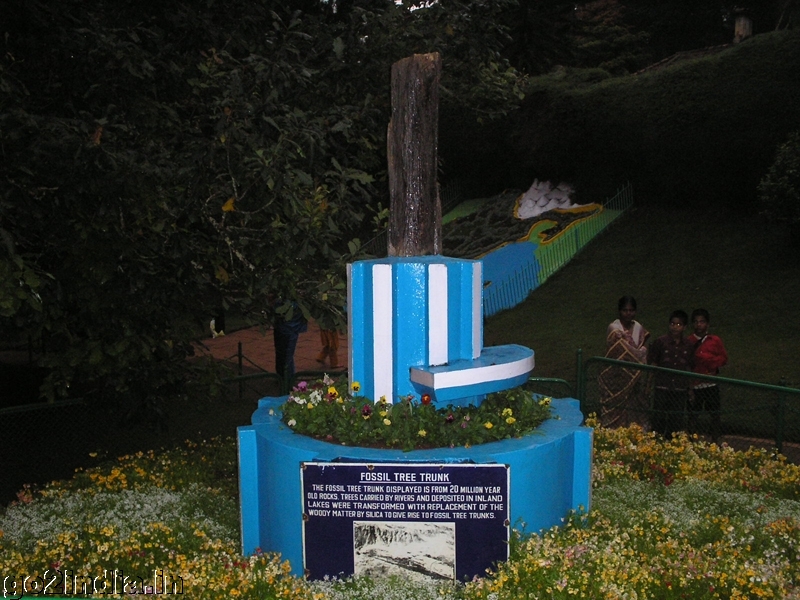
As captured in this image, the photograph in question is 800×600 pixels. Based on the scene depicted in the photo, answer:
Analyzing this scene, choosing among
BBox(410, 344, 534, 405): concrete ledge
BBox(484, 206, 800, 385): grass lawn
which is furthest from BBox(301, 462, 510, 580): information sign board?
BBox(484, 206, 800, 385): grass lawn

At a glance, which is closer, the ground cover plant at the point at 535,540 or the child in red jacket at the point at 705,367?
the ground cover plant at the point at 535,540

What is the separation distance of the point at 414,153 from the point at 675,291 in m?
14.5

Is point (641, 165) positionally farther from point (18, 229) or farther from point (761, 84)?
point (18, 229)

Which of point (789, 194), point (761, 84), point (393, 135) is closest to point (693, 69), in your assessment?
point (761, 84)

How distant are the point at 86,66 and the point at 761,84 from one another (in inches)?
696

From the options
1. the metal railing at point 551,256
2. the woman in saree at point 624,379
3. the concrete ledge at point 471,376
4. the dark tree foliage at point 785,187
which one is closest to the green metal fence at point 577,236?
the metal railing at point 551,256

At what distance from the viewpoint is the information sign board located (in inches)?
210

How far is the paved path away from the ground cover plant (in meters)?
8.01

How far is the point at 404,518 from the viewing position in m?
5.40

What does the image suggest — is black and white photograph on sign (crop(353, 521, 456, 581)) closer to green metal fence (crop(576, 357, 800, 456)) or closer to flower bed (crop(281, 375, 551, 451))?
flower bed (crop(281, 375, 551, 451))

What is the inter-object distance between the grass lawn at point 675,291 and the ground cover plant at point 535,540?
6936 millimetres

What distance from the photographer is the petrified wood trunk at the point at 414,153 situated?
6316mm

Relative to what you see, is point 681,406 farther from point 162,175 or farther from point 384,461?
point 162,175

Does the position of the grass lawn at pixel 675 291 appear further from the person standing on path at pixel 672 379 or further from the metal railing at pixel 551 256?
the person standing on path at pixel 672 379
